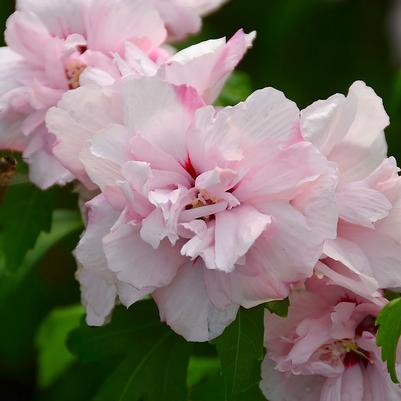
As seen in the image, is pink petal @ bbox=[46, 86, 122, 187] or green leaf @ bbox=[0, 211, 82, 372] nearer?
pink petal @ bbox=[46, 86, 122, 187]

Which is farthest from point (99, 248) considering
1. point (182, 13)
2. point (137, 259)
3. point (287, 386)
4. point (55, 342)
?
point (55, 342)

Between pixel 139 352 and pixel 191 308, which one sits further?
pixel 139 352

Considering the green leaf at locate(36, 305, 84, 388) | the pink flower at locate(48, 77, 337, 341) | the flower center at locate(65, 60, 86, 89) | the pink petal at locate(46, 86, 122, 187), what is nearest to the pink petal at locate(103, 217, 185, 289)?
the pink flower at locate(48, 77, 337, 341)

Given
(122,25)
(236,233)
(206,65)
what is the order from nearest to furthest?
1. (236,233)
2. (206,65)
3. (122,25)

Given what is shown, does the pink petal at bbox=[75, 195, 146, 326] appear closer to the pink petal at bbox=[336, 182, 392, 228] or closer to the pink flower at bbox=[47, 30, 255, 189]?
the pink flower at bbox=[47, 30, 255, 189]

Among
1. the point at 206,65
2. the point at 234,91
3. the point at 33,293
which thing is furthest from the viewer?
the point at 33,293

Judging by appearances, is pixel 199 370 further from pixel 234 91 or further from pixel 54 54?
pixel 54 54

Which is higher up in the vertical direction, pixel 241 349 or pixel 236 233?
pixel 236 233

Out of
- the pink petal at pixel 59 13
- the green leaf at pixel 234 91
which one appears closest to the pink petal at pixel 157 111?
the pink petal at pixel 59 13
